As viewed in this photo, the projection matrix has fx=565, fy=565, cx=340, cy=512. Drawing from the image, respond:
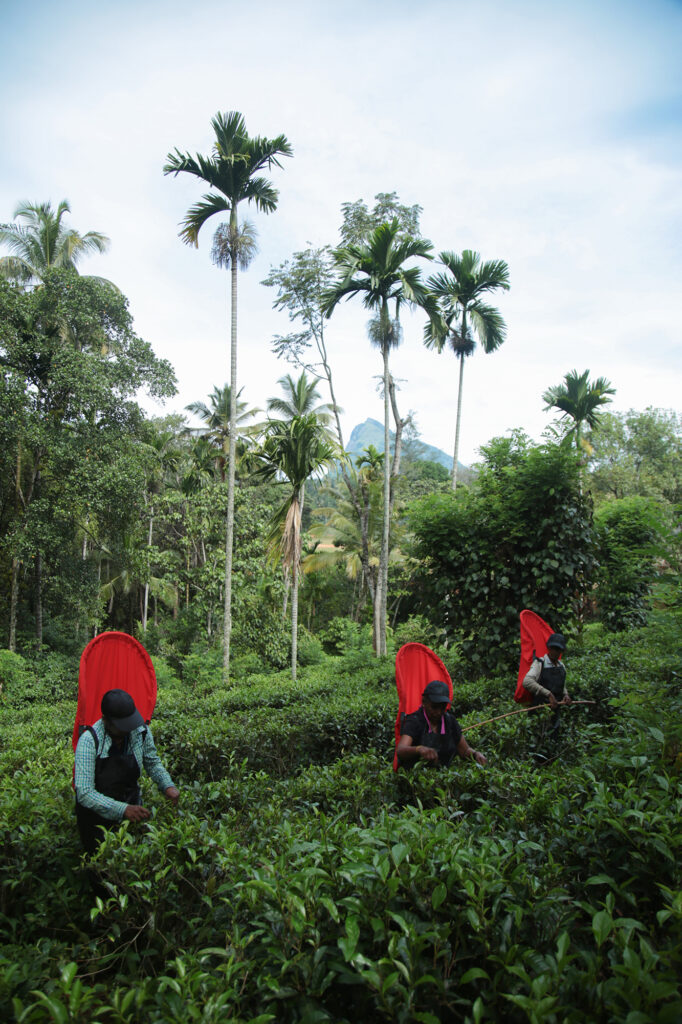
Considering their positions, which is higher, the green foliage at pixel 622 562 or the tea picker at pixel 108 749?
the green foliage at pixel 622 562

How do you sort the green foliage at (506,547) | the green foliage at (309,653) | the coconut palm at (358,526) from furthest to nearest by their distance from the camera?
the coconut palm at (358,526)
the green foliage at (309,653)
the green foliage at (506,547)

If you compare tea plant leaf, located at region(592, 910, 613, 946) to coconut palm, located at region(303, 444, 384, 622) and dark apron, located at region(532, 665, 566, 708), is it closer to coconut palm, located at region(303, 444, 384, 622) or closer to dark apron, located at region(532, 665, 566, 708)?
dark apron, located at region(532, 665, 566, 708)

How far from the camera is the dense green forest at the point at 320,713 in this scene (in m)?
1.76

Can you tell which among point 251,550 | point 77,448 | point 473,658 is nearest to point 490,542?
point 473,658

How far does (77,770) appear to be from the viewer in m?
3.00

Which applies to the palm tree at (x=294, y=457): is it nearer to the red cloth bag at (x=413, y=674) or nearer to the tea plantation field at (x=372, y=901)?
the red cloth bag at (x=413, y=674)

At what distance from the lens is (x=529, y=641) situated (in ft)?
19.6

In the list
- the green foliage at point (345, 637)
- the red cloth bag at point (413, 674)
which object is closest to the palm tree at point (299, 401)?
the green foliage at point (345, 637)

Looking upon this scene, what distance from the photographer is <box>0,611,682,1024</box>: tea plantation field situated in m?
1.63

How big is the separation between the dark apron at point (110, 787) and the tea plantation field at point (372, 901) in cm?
17

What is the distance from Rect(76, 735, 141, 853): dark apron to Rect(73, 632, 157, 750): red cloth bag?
258 millimetres

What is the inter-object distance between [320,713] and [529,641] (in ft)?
7.92

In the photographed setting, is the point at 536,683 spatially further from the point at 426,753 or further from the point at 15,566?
the point at 15,566

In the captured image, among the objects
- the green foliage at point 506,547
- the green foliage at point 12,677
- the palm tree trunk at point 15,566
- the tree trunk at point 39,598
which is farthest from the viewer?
the tree trunk at point 39,598
